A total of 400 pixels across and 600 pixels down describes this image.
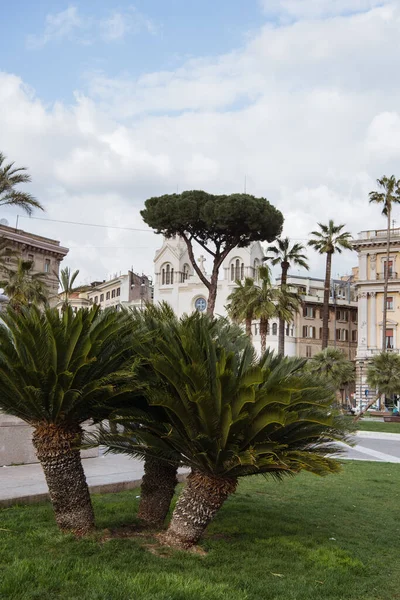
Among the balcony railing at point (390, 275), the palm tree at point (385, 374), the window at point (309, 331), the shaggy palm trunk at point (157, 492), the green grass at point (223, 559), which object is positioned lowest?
the green grass at point (223, 559)

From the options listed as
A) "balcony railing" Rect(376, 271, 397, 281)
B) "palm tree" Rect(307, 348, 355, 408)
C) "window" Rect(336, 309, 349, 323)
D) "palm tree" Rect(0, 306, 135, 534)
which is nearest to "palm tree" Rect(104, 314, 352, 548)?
"palm tree" Rect(0, 306, 135, 534)

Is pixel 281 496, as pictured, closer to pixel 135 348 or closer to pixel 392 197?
pixel 135 348

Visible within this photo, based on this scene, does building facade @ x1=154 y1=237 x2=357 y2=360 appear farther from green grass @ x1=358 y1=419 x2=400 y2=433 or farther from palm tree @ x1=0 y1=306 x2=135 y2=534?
palm tree @ x1=0 y1=306 x2=135 y2=534

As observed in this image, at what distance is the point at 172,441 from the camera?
6605 mm

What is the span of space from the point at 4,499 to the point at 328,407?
4.55 meters

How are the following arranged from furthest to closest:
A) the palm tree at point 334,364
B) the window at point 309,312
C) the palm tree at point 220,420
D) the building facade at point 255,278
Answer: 1. the window at point 309,312
2. the building facade at point 255,278
3. the palm tree at point 334,364
4. the palm tree at point 220,420

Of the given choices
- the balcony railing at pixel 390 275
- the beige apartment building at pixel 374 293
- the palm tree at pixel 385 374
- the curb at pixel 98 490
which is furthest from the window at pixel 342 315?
the curb at pixel 98 490

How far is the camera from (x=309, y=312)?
8219cm

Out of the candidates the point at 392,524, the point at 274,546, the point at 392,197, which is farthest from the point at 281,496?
the point at 392,197

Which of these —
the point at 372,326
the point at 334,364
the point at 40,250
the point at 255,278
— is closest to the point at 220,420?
the point at 334,364

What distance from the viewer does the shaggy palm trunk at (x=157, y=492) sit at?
7637 mm

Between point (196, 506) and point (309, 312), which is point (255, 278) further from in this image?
point (196, 506)

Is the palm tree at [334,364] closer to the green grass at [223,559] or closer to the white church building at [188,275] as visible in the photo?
the green grass at [223,559]

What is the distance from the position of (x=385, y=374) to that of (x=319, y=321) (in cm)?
4105
